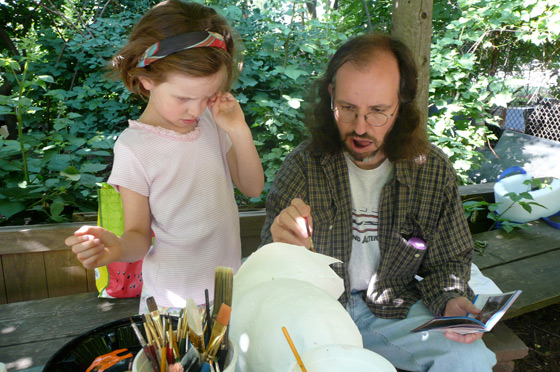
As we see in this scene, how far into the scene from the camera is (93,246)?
956mm

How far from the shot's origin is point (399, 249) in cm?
176

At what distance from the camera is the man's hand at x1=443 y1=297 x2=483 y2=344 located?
1.46 meters

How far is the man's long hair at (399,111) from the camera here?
1.78m

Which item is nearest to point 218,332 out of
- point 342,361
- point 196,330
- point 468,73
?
point 196,330

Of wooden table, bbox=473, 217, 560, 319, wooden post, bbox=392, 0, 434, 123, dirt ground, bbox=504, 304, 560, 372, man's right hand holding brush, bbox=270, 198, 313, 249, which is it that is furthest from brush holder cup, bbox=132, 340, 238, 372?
dirt ground, bbox=504, 304, 560, 372

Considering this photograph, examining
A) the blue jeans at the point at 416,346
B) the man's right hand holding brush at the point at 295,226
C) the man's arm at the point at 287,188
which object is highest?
the man's right hand holding brush at the point at 295,226

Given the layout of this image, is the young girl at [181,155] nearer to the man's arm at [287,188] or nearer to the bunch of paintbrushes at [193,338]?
the man's arm at [287,188]

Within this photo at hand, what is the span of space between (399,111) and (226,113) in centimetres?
82

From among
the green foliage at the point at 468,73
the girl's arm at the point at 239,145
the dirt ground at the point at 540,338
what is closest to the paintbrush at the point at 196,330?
the girl's arm at the point at 239,145

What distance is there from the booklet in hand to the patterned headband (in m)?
1.10

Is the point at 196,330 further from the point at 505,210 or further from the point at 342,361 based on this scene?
the point at 505,210

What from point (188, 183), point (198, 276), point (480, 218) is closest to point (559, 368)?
point (480, 218)

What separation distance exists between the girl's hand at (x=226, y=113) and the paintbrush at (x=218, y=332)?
1050 mm

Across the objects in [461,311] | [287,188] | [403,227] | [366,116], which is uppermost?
[366,116]
